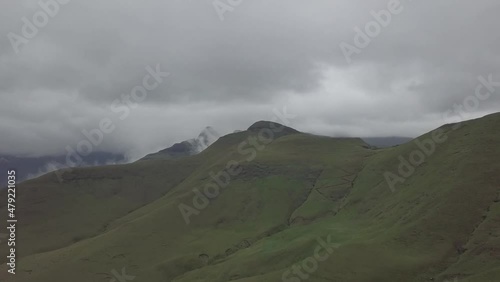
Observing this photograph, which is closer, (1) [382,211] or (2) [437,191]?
(2) [437,191]

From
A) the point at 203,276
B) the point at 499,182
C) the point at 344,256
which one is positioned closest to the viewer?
the point at 344,256

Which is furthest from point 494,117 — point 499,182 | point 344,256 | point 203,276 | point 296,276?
point 203,276

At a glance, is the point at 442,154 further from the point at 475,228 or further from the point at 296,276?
the point at 296,276

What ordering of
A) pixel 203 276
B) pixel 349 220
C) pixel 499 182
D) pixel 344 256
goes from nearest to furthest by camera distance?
pixel 344 256
pixel 499 182
pixel 203 276
pixel 349 220

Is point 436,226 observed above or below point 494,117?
below

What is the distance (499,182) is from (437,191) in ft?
63.5

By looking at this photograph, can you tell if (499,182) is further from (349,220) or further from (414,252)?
(349,220)

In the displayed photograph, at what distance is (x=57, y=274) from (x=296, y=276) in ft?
377

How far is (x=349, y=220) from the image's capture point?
18600 centimetres

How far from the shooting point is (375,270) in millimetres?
126938

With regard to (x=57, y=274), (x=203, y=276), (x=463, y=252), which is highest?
(x=57, y=274)

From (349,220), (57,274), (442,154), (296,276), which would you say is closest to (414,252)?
(296,276)

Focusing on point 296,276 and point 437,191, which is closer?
point 296,276

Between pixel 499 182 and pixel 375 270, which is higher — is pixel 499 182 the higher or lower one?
the higher one
